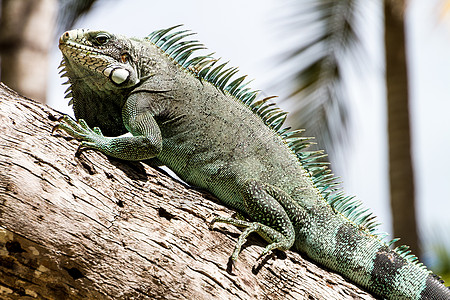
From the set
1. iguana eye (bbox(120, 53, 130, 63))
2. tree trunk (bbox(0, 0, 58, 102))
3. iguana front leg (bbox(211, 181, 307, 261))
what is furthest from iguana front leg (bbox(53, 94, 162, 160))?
tree trunk (bbox(0, 0, 58, 102))

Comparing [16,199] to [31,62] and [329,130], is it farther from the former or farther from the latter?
[329,130]

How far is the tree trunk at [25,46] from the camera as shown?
6805 millimetres

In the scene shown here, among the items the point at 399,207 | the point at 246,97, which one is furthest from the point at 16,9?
the point at 399,207

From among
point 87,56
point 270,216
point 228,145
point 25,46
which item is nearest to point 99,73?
point 87,56

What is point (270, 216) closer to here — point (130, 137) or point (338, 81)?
point (130, 137)

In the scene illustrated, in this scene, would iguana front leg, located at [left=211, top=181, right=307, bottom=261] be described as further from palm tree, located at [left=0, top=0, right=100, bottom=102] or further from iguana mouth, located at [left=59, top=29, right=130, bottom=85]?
palm tree, located at [left=0, top=0, right=100, bottom=102]

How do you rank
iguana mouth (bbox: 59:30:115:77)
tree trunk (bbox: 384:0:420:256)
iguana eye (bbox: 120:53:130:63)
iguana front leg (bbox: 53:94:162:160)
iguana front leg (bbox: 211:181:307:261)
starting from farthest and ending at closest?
tree trunk (bbox: 384:0:420:256) < iguana eye (bbox: 120:53:130:63) < iguana mouth (bbox: 59:30:115:77) < iguana front leg (bbox: 211:181:307:261) < iguana front leg (bbox: 53:94:162:160)

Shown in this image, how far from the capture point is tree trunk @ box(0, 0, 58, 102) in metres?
6.80

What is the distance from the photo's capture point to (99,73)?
4207 mm

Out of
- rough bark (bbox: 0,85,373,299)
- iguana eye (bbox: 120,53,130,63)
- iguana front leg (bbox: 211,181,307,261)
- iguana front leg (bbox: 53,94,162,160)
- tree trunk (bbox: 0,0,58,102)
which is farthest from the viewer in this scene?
tree trunk (bbox: 0,0,58,102)

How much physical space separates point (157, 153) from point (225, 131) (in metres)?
0.69

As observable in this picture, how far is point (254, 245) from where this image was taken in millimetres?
3910

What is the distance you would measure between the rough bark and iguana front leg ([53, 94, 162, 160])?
0.07 metres

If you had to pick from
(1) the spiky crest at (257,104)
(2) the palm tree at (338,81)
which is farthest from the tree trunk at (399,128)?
(1) the spiky crest at (257,104)
